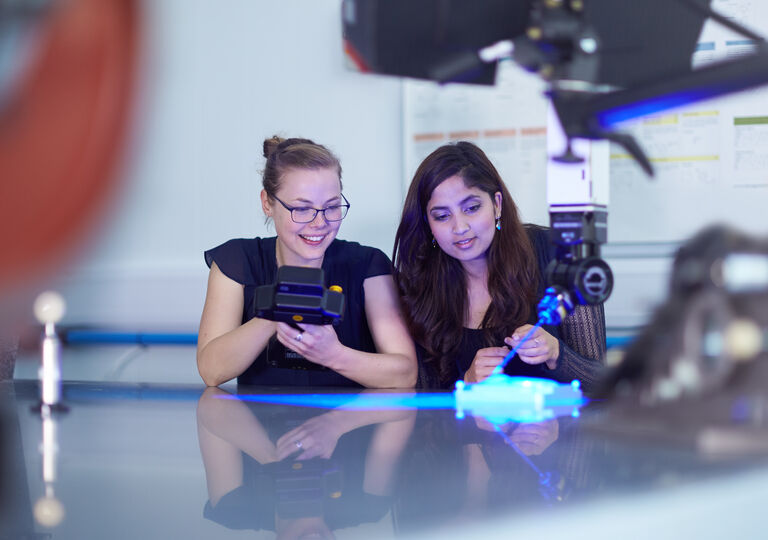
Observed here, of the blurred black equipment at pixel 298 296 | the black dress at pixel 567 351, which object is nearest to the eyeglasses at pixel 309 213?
the black dress at pixel 567 351

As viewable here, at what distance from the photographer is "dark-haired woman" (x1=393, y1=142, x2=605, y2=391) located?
197cm

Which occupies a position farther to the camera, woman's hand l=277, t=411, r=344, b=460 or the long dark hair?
the long dark hair

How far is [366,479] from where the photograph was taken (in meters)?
0.74

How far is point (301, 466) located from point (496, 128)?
6.73 ft

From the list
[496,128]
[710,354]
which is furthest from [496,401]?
[496,128]

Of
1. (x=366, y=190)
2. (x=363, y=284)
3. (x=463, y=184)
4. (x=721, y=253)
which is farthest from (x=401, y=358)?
(x=721, y=253)

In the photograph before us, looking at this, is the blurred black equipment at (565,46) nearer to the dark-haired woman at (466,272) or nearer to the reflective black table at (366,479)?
the reflective black table at (366,479)

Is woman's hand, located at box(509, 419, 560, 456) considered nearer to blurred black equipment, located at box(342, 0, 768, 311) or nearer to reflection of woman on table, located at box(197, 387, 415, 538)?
reflection of woman on table, located at box(197, 387, 415, 538)

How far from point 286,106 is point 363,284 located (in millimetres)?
1038

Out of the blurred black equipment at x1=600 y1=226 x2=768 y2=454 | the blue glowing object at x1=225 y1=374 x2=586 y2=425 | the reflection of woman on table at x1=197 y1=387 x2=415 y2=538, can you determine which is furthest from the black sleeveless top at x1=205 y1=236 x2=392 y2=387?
the blurred black equipment at x1=600 y1=226 x2=768 y2=454

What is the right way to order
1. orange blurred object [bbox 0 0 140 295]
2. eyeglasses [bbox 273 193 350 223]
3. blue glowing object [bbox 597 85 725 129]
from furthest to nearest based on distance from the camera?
eyeglasses [bbox 273 193 350 223]
blue glowing object [bbox 597 85 725 129]
orange blurred object [bbox 0 0 140 295]

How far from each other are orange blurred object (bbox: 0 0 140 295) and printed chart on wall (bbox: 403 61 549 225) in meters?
2.45

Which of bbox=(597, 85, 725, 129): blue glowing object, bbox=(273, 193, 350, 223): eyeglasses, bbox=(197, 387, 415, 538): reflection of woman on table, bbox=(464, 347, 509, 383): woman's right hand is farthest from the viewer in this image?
bbox=(273, 193, 350, 223): eyeglasses

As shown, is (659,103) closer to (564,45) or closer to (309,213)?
(564,45)
